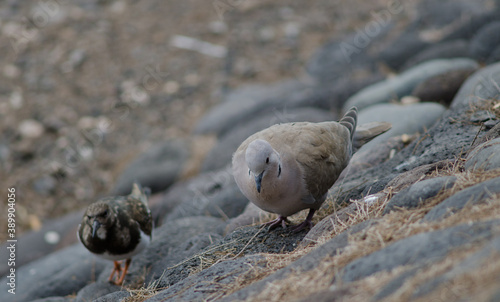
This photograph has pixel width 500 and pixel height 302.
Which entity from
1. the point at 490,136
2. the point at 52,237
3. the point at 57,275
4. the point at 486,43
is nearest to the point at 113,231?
the point at 57,275

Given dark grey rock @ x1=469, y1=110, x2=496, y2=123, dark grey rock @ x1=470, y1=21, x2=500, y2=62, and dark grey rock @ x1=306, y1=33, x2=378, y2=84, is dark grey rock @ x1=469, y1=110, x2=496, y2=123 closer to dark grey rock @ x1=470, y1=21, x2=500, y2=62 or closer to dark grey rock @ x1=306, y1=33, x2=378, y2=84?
dark grey rock @ x1=470, y1=21, x2=500, y2=62

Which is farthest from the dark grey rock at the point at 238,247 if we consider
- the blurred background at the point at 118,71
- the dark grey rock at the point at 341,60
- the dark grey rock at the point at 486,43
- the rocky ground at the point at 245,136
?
the dark grey rock at the point at 341,60

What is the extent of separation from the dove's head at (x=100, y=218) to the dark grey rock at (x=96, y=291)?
18.9 inches

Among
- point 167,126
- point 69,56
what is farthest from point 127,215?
point 69,56

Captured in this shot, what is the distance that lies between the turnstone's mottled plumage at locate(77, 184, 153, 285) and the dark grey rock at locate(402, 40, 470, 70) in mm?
5357

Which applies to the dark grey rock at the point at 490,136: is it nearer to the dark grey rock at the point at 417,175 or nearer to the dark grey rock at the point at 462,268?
the dark grey rock at the point at 417,175

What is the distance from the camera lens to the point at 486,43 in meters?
7.40

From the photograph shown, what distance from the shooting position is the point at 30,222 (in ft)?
27.2

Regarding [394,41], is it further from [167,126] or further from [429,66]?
[167,126]

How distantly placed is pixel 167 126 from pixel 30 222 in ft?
10.4

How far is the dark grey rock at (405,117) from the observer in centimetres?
552

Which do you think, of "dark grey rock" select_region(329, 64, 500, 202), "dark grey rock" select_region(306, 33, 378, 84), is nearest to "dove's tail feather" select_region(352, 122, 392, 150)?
"dark grey rock" select_region(329, 64, 500, 202)

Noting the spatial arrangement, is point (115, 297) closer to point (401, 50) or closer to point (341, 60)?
point (401, 50)

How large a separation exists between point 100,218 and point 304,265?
100 inches
